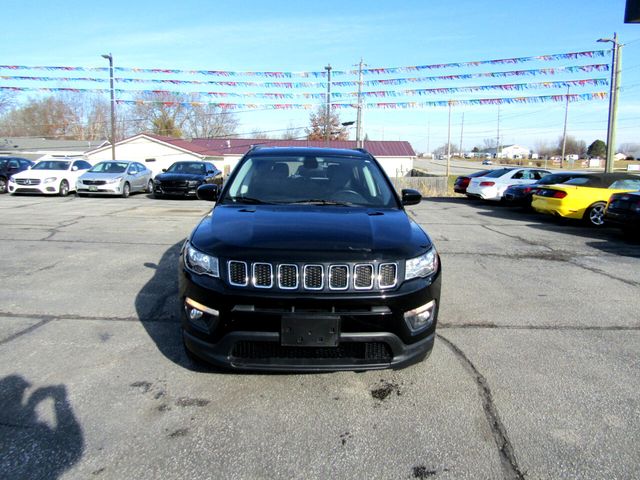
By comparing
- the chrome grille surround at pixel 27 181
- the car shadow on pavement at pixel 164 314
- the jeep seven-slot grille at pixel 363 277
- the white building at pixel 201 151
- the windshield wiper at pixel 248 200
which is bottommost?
the car shadow on pavement at pixel 164 314

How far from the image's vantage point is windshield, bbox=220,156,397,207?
13.6 ft

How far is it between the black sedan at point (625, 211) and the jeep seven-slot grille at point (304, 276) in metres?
8.95

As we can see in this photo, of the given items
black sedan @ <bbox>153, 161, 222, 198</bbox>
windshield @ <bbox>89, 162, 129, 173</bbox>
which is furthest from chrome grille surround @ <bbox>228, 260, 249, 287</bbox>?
windshield @ <bbox>89, 162, 129, 173</bbox>

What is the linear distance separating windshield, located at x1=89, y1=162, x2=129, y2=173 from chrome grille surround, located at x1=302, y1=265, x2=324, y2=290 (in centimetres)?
1906

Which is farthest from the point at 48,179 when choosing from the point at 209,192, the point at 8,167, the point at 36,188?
the point at 209,192

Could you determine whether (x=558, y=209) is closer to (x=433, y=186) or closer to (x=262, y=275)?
(x=262, y=275)

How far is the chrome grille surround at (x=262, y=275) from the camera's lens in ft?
9.25

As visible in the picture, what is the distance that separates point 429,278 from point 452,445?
40.4 inches

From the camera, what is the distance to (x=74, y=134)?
203ft

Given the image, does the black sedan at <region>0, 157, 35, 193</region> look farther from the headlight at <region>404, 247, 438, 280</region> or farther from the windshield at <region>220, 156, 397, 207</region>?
the headlight at <region>404, 247, 438, 280</region>

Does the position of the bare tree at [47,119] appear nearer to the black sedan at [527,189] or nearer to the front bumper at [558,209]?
the black sedan at [527,189]

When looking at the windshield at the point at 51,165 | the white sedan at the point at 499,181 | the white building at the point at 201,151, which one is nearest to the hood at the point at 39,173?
the windshield at the point at 51,165

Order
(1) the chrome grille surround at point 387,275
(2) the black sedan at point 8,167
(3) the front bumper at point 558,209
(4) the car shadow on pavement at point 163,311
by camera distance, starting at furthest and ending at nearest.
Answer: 1. (2) the black sedan at point 8,167
2. (3) the front bumper at point 558,209
3. (4) the car shadow on pavement at point 163,311
4. (1) the chrome grille surround at point 387,275

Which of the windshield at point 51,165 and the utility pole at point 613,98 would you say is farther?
the windshield at point 51,165
